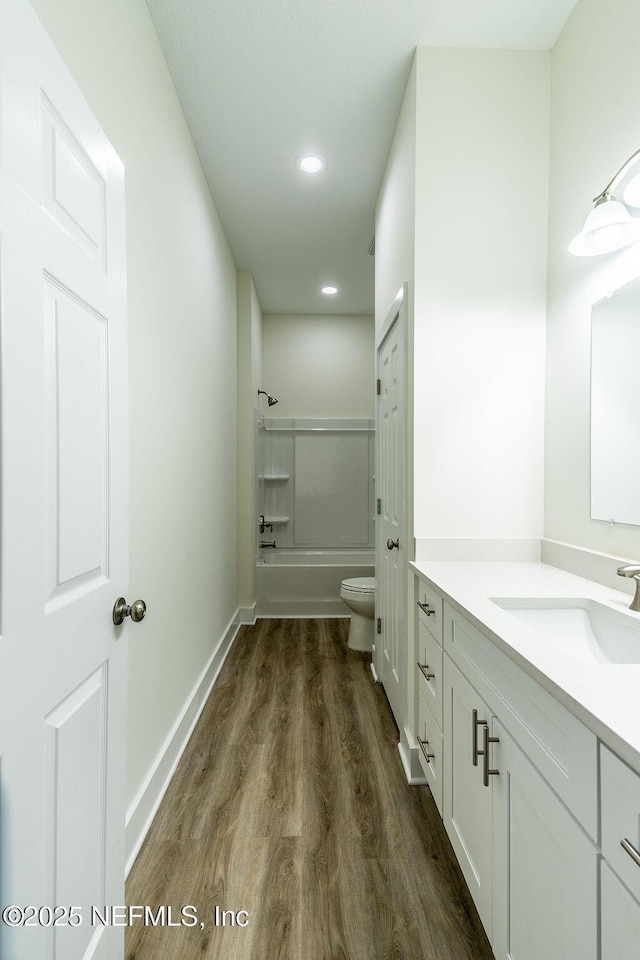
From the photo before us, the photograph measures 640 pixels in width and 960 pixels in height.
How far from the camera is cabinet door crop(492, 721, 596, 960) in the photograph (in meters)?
0.73

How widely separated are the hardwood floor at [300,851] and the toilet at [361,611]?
0.81 meters

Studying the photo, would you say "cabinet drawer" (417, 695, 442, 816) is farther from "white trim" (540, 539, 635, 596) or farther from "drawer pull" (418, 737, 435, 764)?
"white trim" (540, 539, 635, 596)

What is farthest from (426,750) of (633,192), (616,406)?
(633,192)

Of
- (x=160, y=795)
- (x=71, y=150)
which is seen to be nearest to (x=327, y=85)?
(x=71, y=150)

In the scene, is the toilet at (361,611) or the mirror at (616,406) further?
the toilet at (361,611)

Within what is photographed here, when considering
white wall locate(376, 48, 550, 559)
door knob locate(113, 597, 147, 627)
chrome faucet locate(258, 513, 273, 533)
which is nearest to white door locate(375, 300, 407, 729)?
white wall locate(376, 48, 550, 559)

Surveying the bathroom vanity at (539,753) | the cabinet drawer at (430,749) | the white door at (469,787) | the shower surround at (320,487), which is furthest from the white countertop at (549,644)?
the shower surround at (320,487)

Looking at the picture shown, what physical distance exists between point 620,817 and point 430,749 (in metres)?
1.17

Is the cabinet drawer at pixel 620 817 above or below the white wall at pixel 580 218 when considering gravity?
below

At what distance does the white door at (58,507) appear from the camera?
72cm

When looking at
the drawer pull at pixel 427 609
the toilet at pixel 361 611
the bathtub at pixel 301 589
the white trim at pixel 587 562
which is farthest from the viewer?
the bathtub at pixel 301 589

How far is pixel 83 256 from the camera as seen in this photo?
37.9 inches

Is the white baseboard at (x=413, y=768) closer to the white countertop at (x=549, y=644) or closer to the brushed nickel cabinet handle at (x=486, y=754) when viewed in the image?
the white countertop at (x=549, y=644)

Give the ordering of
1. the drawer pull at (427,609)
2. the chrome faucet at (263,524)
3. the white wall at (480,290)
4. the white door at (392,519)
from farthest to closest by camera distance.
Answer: the chrome faucet at (263,524)
the white door at (392,519)
the white wall at (480,290)
the drawer pull at (427,609)
